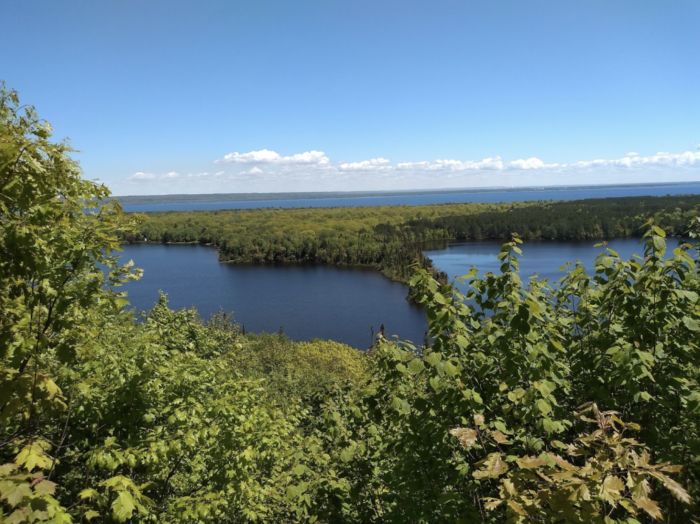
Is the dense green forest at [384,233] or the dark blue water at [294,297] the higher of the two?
the dense green forest at [384,233]

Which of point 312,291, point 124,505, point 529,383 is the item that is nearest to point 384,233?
point 312,291

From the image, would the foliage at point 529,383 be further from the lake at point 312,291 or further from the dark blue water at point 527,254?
the dark blue water at point 527,254

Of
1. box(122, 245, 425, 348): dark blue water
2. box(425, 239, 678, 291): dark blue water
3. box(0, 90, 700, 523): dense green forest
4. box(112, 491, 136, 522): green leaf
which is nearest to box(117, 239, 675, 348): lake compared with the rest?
box(122, 245, 425, 348): dark blue water

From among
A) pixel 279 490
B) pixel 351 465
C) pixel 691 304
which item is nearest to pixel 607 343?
pixel 691 304

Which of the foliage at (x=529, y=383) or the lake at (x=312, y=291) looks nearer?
the foliage at (x=529, y=383)

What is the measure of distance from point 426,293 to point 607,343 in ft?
5.73

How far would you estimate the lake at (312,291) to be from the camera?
1954 inches

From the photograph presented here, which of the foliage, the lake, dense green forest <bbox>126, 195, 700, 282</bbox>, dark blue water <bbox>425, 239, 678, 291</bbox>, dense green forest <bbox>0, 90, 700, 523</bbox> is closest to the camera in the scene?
dense green forest <bbox>0, 90, 700, 523</bbox>

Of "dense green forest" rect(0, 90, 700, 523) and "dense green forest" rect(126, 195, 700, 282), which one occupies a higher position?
"dense green forest" rect(0, 90, 700, 523)

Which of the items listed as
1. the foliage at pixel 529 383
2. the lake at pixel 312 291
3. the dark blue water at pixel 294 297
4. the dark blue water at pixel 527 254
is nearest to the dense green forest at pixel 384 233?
the dark blue water at pixel 527 254

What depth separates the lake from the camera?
49.6 meters

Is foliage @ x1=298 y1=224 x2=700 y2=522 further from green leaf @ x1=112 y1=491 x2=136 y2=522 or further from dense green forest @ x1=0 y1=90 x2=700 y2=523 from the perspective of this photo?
green leaf @ x1=112 y1=491 x2=136 y2=522

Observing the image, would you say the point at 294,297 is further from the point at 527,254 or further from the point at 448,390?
the point at 448,390

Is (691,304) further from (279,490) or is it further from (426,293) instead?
(279,490)
